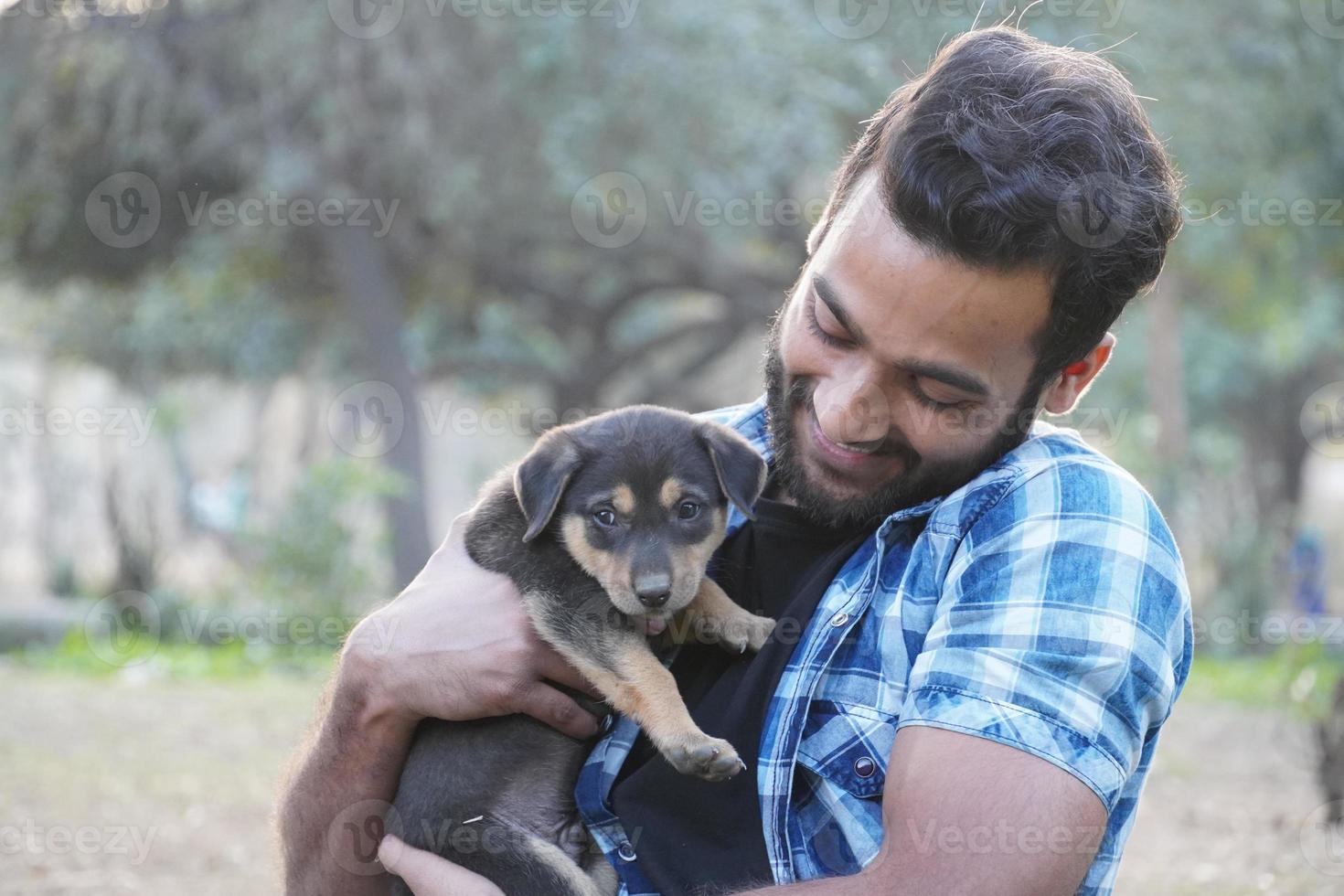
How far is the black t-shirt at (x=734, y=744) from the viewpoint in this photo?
241 centimetres

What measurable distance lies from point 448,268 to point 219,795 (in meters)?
8.93

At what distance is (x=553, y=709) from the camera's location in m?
2.82

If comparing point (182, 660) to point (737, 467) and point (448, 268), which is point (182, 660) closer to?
point (448, 268)

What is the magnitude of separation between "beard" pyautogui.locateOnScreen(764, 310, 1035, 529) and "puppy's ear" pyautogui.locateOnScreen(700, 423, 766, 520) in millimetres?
151

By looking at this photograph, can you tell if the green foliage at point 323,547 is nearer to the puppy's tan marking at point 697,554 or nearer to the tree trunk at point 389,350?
the tree trunk at point 389,350

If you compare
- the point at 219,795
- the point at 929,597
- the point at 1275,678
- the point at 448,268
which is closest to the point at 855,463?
the point at 929,597

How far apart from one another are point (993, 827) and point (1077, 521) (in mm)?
574

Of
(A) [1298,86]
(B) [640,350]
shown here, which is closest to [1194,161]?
(A) [1298,86]

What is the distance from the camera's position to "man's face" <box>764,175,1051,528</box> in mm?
2408

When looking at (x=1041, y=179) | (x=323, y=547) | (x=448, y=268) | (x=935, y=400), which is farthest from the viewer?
(x=448, y=268)

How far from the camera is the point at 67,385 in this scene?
36.2 metres

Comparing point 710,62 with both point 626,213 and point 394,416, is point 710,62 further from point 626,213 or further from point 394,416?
point 394,416

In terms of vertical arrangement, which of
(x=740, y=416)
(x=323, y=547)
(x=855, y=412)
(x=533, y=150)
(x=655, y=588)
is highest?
(x=533, y=150)

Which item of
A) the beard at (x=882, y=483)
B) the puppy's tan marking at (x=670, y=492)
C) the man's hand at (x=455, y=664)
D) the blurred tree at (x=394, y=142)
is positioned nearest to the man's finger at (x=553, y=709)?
the man's hand at (x=455, y=664)
